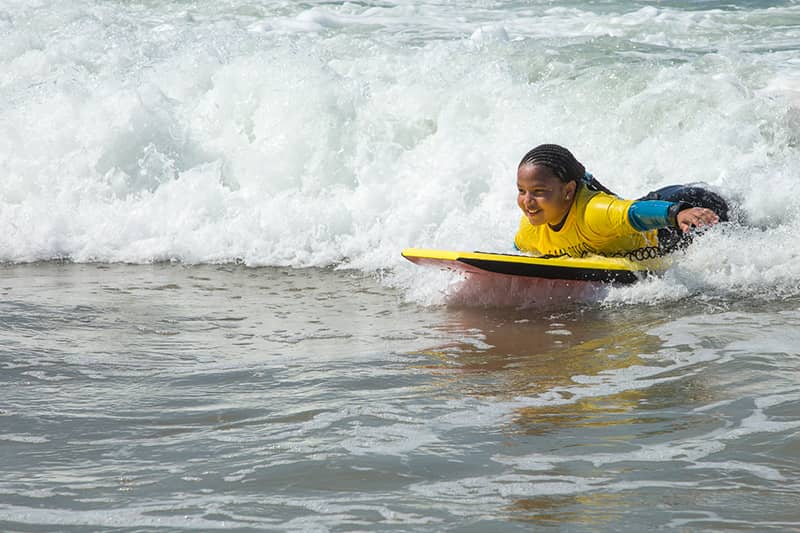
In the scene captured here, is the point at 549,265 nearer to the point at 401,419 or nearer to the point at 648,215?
the point at 648,215

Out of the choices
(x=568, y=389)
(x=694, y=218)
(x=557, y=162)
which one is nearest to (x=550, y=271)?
(x=557, y=162)

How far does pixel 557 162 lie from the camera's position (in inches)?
233

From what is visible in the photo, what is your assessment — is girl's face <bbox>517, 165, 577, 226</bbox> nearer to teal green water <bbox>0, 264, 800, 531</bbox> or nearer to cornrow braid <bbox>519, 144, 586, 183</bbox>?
cornrow braid <bbox>519, 144, 586, 183</bbox>

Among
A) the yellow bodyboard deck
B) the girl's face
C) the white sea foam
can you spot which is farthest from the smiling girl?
the white sea foam

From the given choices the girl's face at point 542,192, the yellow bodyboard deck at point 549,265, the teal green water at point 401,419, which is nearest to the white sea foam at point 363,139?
the yellow bodyboard deck at point 549,265

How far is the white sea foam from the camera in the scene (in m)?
8.08

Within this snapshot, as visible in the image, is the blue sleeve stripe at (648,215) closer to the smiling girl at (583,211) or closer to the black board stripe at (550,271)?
the smiling girl at (583,211)

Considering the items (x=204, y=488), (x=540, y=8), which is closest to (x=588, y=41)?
(x=540, y=8)

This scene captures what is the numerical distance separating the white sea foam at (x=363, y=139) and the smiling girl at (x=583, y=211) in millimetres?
274

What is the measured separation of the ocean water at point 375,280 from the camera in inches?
123

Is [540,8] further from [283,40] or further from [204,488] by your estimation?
[204,488]

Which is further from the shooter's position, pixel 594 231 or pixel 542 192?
pixel 594 231

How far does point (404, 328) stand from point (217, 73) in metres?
5.82

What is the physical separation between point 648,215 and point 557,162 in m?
0.58
